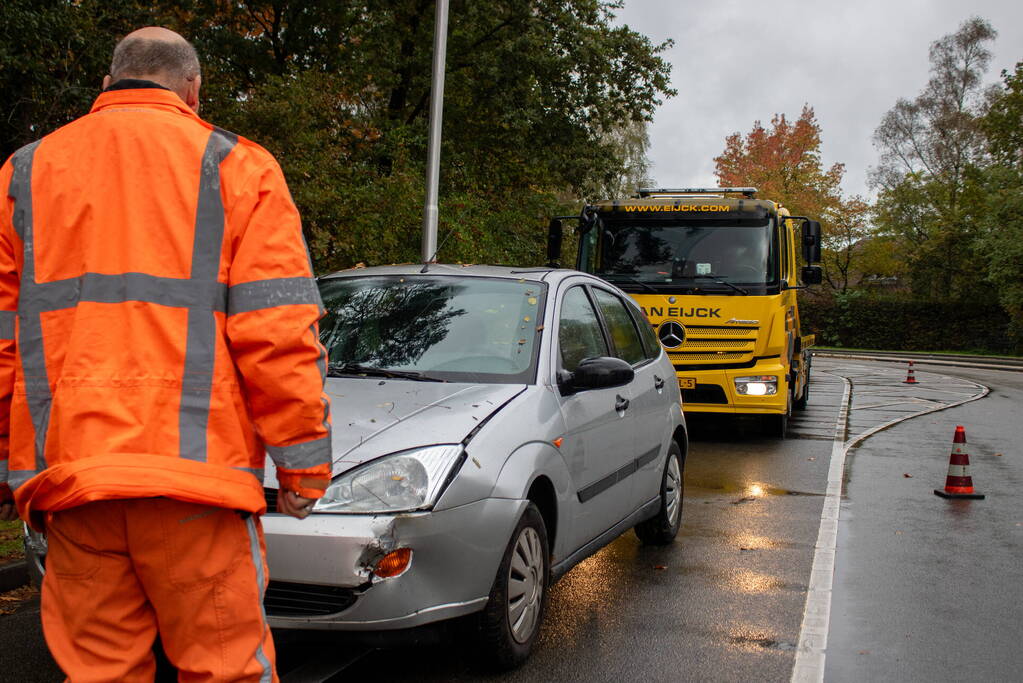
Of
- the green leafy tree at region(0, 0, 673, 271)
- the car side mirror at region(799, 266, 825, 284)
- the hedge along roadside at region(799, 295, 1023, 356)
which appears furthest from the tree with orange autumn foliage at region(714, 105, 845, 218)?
the car side mirror at region(799, 266, 825, 284)

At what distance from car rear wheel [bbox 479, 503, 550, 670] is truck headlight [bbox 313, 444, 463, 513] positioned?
451 millimetres

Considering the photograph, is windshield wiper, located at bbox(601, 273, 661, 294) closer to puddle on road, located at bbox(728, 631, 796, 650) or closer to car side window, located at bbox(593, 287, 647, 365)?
car side window, located at bbox(593, 287, 647, 365)

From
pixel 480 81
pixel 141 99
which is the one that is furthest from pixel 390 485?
pixel 480 81

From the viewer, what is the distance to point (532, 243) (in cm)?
1911

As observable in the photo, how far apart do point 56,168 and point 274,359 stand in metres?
0.64

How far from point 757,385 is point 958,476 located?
3.40m

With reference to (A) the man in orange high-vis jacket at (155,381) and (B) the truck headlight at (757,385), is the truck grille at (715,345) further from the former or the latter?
(A) the man in orange high-vis jacket at (155,381)

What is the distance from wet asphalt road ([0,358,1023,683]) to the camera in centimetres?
437

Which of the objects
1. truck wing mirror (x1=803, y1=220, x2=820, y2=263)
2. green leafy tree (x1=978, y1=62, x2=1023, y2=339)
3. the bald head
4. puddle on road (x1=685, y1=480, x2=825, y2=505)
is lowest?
puddle on road (x1=685, y1=480, x2=825, y2=505)

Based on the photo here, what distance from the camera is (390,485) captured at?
3826 millimetres

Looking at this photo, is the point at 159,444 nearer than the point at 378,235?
Yes

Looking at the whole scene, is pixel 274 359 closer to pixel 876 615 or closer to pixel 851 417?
pixel 876 615

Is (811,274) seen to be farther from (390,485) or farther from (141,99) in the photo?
(141,99)

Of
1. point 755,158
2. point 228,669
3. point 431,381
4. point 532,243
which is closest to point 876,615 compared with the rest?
point 431,381
